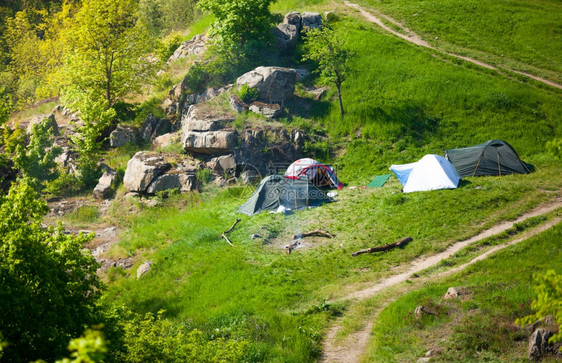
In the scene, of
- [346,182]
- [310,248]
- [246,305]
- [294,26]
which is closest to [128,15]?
[294,26]

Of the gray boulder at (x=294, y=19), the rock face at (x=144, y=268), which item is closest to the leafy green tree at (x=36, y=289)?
the rock face at (x=144, y=268)

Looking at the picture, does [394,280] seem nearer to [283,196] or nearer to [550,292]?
[283,196]

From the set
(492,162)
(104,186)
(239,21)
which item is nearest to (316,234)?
(492,162)

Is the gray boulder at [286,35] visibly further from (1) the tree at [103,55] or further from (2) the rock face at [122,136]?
(2) the rock face at [122,136]

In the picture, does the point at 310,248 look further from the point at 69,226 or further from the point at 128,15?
the point at 128,15

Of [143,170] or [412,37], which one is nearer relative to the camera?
[143,170]

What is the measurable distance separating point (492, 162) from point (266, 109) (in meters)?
14.9

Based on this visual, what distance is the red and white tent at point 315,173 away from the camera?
1049 inches

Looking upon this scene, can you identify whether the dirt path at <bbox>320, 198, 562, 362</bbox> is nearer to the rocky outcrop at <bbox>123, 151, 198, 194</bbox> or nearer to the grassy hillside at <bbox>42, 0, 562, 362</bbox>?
the grassy hillside at <bbox>42, 0, 562, 362</bbox>

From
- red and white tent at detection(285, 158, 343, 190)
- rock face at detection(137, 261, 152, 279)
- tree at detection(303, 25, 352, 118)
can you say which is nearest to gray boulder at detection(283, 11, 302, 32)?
tree at detection(303, 25, 352, 118)

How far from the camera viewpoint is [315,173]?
26.8 m

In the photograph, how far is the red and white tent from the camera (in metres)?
26.6

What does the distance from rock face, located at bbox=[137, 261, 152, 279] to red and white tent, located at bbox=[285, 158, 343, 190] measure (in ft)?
31.3

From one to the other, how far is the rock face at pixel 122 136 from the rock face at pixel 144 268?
15.4 meters
